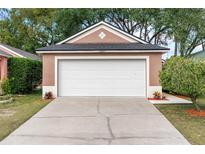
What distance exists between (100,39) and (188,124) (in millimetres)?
10683

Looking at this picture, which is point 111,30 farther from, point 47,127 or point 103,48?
point 47,127

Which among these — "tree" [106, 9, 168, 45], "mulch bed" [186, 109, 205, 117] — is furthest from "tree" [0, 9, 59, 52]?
"mulch bed" [186, 109, 205, 117]

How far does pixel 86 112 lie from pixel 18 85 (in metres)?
8.11

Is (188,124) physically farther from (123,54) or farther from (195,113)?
(123,54)

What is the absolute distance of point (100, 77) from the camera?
1554cm

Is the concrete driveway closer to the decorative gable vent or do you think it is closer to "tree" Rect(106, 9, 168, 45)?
the decorative gable vent

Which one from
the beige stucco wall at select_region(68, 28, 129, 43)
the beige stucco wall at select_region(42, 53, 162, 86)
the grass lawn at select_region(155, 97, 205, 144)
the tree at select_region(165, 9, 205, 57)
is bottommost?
the grass lawn at select_region(155, 97, 205, 144)

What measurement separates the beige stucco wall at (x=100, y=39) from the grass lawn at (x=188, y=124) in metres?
7.75

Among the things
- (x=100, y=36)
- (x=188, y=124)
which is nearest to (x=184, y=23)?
(x=100, y=36)

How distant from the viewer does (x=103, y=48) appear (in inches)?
603

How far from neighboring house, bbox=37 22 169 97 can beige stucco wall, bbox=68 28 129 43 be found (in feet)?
6.76

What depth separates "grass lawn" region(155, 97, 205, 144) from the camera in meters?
6.67

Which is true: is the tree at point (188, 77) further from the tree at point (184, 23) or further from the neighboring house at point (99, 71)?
the tree at point (184, 23)

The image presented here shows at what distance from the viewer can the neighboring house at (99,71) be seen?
1518cm
